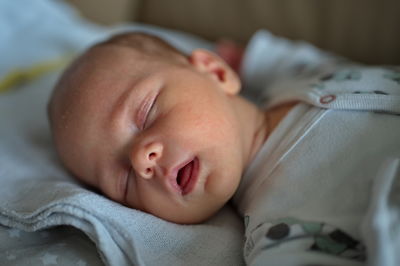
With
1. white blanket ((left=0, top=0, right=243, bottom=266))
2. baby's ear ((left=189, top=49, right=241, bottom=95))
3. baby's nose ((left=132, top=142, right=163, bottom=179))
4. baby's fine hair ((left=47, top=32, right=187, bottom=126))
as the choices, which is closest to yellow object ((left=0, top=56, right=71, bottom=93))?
white blanket ((left=0, top=0, right=243, bottom=266))

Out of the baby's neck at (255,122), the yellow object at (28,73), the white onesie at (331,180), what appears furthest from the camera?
the yellow object at (28,73)

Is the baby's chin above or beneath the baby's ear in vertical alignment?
beneath

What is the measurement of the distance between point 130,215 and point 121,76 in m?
0.23

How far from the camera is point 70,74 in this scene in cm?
83

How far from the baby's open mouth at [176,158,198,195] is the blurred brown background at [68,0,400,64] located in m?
0.70

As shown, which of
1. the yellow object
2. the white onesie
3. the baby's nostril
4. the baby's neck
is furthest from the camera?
the yellow object

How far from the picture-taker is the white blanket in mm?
672

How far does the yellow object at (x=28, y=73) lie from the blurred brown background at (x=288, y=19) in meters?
0.39

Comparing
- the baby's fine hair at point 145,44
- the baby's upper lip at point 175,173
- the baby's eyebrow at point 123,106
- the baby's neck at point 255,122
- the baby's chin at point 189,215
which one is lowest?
the baby's chin at point 189,215

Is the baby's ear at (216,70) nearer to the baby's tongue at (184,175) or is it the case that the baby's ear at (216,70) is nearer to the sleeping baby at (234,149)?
the sleeping baby at (234,149)

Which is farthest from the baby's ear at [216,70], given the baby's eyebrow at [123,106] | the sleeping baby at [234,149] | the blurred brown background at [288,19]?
the blurred brown background at [288,19]

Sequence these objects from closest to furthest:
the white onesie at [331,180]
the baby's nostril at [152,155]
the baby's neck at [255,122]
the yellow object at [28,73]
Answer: the white onesie at [331,180]
the baby's nostril at [152,155]
the baby's neck at [255,122]
the yellow object at [28,73]

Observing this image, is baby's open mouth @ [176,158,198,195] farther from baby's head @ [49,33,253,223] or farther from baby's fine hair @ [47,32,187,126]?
baby's fine hair @ [47,32,187,126]

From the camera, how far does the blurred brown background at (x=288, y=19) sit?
1.20 metres
